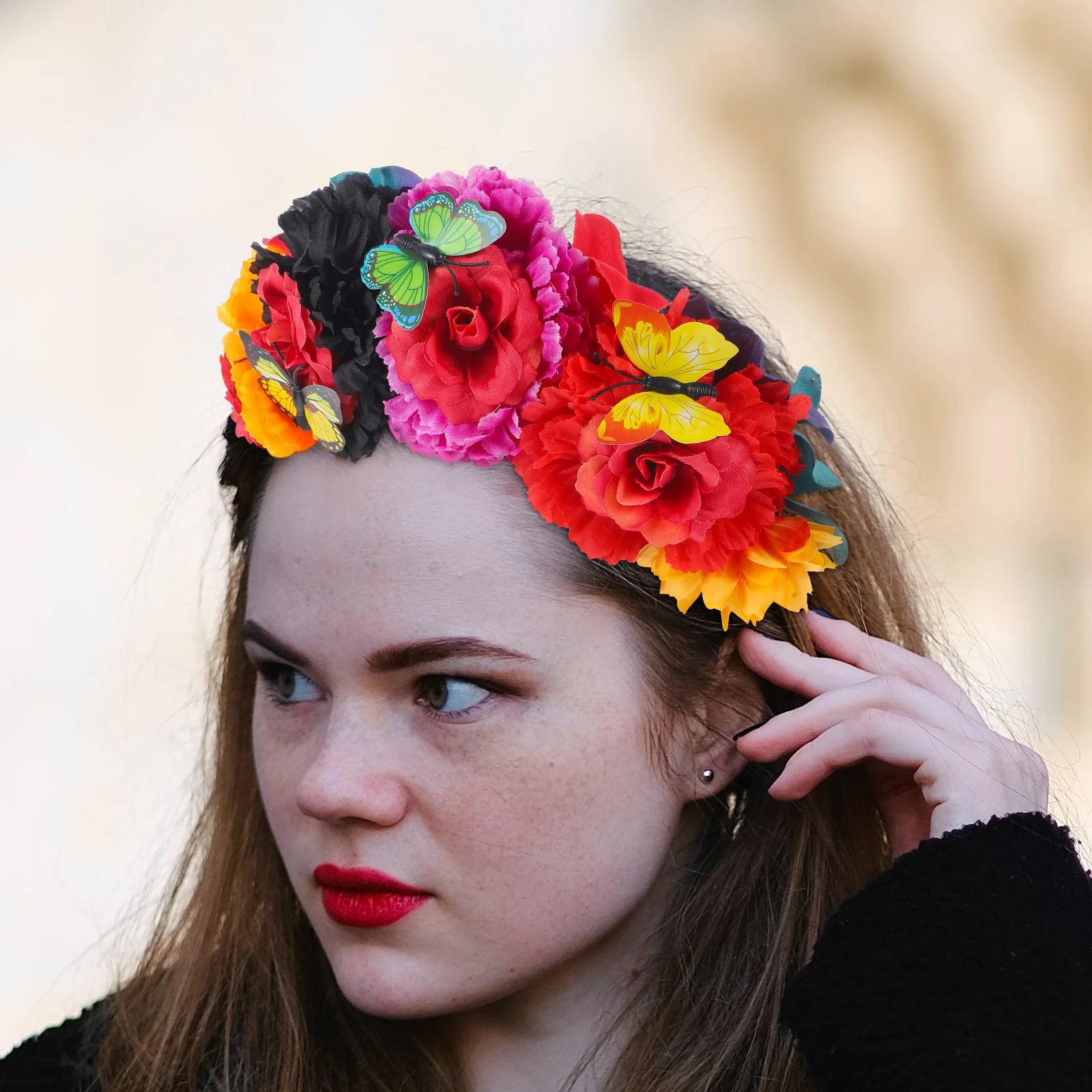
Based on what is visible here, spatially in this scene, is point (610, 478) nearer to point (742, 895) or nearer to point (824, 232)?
point (742, 895)

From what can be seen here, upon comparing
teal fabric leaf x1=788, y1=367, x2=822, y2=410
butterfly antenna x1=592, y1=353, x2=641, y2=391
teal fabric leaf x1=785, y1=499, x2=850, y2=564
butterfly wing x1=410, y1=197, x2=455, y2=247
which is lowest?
teal fabric leaf x1=785, y1=499, x2=850, y2=564

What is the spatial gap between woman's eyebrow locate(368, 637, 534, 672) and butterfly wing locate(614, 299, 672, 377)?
0.28m

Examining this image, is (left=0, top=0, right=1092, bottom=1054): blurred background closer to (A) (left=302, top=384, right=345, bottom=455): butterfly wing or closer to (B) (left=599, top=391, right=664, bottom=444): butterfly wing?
(A) (left=302, top=384, right=345, bottom=455): butterfly wing

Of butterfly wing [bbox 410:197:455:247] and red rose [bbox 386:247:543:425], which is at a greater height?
butterfly wing [bbox 410:197:455:247]

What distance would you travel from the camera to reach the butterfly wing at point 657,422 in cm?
138

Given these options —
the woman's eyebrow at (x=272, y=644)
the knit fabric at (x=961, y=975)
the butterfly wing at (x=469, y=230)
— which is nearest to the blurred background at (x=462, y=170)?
the woman's eyebrow at (x=272, y=644)

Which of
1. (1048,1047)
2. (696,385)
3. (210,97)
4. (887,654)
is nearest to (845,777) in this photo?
(887,654)

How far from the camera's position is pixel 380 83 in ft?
12.1

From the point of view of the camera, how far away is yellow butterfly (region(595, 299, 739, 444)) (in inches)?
54.4

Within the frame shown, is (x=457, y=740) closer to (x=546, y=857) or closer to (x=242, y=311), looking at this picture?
(x=546, y=857)

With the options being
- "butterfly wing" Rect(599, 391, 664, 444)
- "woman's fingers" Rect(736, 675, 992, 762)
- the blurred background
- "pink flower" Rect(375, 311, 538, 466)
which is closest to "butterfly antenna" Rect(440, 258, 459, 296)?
"pink flower" Rect(375, 311, 538, 466)

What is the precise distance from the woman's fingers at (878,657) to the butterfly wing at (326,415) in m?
0.55

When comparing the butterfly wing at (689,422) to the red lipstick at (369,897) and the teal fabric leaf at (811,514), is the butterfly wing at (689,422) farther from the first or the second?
the red lipstick at (369,897)

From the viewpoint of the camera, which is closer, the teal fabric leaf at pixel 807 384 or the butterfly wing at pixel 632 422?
the butterfly wing at pixel 632 422
